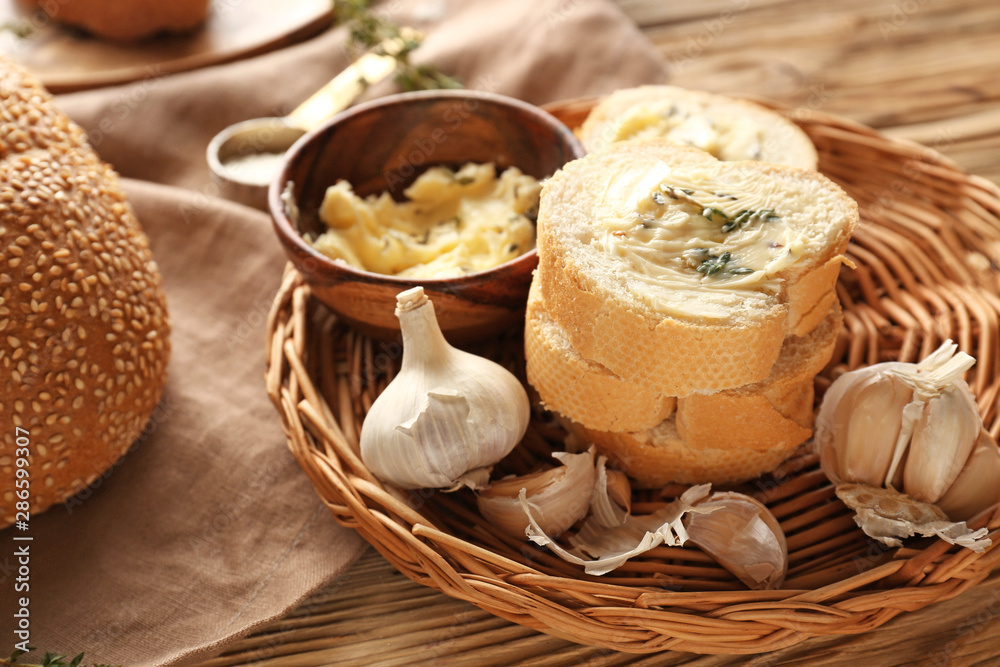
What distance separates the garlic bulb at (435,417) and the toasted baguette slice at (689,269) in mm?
198

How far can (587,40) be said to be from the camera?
115 inches

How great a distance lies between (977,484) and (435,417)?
1005mm

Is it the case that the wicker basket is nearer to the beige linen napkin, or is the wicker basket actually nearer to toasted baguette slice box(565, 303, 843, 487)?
toasted baguette slice box(565, 303, 843, 487)

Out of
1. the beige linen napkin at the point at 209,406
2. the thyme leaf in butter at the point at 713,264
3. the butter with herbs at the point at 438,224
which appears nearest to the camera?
the thyme leaf in butter at the point at 713,264

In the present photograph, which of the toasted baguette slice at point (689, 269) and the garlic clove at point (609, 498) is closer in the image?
the toasted baguette slice at point (689, 269)

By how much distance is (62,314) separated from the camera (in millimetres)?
1581

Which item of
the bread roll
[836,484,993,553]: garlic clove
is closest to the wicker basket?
[836,484,993,553]: garlic clove

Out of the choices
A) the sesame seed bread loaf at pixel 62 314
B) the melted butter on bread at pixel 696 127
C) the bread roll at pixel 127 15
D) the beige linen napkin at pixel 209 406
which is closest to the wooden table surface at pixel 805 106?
the beige linen napkin at pixel 209 406

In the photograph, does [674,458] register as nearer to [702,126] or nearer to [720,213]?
[720,213]

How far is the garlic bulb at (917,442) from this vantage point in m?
1.45

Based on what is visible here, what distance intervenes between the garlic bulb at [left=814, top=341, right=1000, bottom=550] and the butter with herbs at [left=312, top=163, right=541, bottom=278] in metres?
0.82

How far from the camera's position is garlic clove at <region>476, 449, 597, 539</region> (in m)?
1.51

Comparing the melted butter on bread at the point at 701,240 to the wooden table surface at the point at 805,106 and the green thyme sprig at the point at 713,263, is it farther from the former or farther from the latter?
the wooden table surface at the point at 805,106

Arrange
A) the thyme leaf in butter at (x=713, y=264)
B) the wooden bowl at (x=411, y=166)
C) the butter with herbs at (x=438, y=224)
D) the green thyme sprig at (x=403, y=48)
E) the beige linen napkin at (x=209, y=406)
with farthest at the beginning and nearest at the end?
the green thyme sprig at (x=403, y=48), the butter with herbs at (x=438, y=224), the wooden bowl at (x=411, y=166), the beige linen napkin at (x=209, y=406), the thyme leaf in butter at (x=713, y=264)
